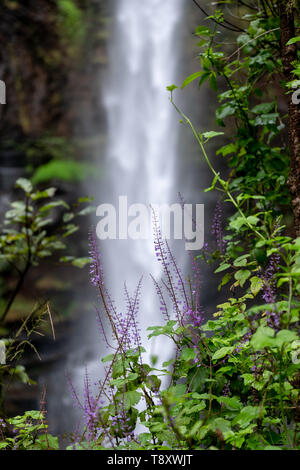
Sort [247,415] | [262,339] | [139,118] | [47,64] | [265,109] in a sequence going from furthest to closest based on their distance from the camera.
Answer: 1. [47,64]
2. [139,118]
3. [265,109]
4. [247,415]
5. [262,339]

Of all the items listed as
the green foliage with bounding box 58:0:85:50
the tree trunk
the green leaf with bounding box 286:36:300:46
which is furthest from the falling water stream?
the green leaf with bounding box 286:36:300:46

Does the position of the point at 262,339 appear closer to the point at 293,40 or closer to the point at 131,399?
the point at 131,399

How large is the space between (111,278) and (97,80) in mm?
3755

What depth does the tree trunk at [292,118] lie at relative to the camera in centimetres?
136

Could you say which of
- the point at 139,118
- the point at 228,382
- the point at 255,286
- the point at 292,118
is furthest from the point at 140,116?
the point at 228,382

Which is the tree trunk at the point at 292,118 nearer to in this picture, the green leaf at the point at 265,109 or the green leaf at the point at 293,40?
the green leaf at the point at 293,40

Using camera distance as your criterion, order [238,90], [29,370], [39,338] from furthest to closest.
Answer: [39,338] → [29,370] → [238,90]

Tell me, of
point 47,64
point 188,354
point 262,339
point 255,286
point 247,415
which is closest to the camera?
point 262,339

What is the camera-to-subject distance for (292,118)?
4.69ft

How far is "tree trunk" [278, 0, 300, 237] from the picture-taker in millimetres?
1355

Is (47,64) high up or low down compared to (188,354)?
up

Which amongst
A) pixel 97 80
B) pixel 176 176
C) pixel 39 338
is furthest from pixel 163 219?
pixel 97 80

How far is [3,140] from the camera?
22.8 ft
